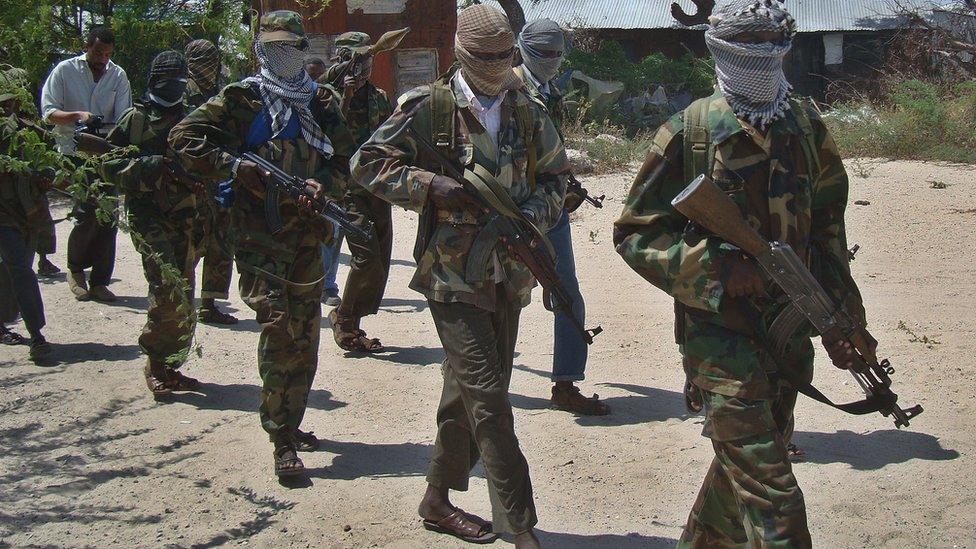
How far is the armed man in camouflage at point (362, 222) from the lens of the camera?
711cm

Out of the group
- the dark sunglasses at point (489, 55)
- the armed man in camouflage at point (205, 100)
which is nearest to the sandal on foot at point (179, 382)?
the armed man in camouflage at point (205, 100)

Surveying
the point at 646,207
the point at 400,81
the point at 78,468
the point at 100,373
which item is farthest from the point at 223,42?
the point at 646,207

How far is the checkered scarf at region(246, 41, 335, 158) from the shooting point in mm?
5051

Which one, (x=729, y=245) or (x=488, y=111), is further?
(x=488, y=111)

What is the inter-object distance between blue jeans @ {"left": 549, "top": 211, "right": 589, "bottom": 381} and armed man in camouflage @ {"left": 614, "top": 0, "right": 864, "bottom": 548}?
7.49ft

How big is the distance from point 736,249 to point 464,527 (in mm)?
1772

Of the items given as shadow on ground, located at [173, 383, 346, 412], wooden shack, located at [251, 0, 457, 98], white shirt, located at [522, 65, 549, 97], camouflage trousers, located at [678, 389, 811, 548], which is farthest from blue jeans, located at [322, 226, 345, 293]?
wooden shack, located at [251, 0, 457, 98]

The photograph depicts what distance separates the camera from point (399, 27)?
55.0ft

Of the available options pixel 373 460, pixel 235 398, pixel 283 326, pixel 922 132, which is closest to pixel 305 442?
pixel 373 460

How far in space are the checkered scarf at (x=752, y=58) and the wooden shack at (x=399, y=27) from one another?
1372 cm

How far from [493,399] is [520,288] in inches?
18.4

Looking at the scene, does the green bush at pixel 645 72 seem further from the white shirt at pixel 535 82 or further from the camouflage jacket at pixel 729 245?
the camouflage jacket at pixel 729 245

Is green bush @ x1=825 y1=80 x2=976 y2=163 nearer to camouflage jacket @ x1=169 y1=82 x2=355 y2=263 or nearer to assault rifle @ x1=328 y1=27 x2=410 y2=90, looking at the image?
assault rifle @ x1=328 y1=27 x2=410 y2=90

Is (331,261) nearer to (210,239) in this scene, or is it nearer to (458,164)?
(210,239)
